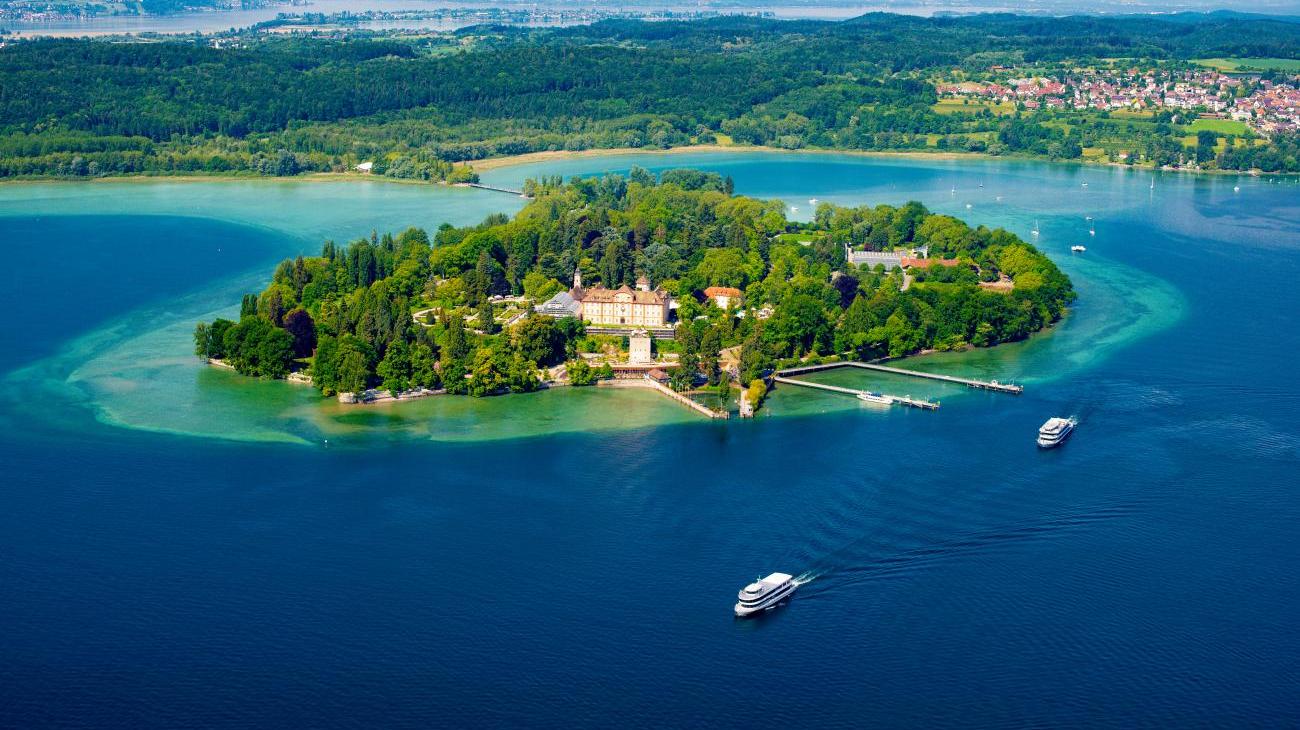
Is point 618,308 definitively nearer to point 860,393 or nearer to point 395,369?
point 395,369

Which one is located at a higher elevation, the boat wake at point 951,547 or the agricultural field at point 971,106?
the agricultural field at point 971,106

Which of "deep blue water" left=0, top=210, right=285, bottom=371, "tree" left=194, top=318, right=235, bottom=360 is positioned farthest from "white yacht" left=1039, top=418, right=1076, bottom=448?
"deep blue water" left=0, top=210, right=285, bottom=371

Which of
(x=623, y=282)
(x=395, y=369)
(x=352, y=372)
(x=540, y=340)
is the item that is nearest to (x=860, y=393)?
(x=540, y=340)

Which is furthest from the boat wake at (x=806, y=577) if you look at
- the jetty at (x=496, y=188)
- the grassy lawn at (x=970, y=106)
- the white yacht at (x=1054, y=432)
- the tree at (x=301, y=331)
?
the grassy lawn at (x=970, y=106)

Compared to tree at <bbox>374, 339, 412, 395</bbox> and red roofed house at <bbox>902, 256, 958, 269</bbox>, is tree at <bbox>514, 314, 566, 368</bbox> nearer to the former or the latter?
tree at <bbox>374, 339, 412, 395</bbox>

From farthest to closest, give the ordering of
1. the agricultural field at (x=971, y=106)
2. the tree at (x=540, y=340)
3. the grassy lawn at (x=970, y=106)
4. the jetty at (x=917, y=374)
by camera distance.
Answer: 1. the grassy lawn at (x=970, y=106)
2. the agricultural field at (x=971, y=106)
3. the tree at (x=540, y=340)
4. the jetty at (x=917, y=374)

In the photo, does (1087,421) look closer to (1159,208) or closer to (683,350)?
(683,350)

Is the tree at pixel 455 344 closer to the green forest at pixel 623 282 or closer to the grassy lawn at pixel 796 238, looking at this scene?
the green forest at pixel 623 282
